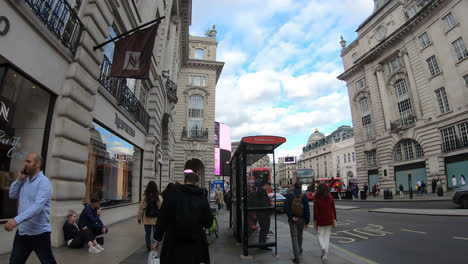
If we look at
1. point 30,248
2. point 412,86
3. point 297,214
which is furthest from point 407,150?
point 30,248

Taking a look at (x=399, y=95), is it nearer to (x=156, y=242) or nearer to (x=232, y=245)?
(x=232, y=245)

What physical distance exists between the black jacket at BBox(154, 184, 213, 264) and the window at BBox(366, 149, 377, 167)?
4158 cm

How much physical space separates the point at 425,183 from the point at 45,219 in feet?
118

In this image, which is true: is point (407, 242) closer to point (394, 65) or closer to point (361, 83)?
point (394, 65)

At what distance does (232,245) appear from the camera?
300 inches

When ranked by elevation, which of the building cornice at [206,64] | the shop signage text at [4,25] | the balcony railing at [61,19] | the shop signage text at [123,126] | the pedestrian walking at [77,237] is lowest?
the pedestrian walking at [77,237]

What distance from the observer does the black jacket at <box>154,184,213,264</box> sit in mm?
3037

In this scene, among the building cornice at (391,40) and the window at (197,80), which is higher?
the building cornice at (391,40)

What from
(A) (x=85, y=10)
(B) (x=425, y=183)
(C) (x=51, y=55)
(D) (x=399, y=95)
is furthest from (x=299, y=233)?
(D) (x=399, y=95)

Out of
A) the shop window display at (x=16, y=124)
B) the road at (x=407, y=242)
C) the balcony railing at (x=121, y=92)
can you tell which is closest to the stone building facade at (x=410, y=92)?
the road at (x=407, y=242)

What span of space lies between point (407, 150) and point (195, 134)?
94.2 ft

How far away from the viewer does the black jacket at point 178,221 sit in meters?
3.04

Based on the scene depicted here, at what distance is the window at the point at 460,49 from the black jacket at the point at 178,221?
33.6 meters

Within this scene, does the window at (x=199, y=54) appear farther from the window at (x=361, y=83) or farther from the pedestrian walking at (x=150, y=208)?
the pedestrian walking at (x=150, y=208)
